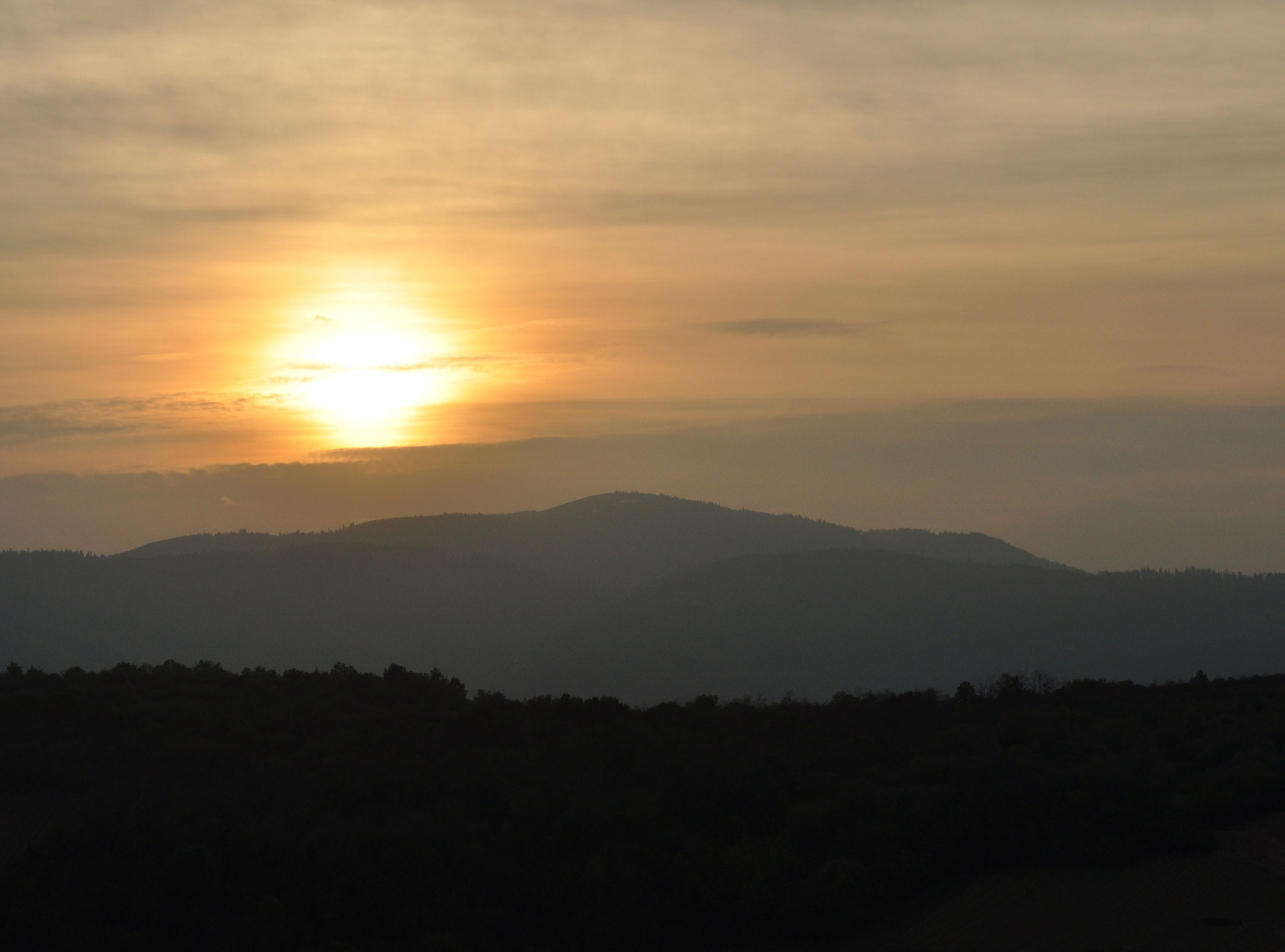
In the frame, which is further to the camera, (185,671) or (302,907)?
(185,671)

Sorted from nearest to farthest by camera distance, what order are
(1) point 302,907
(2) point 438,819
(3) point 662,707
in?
(1) point 302,907, (2) point 438,819, (3) point 662,707

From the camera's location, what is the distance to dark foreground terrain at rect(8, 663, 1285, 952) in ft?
113

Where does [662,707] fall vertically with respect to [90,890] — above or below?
above

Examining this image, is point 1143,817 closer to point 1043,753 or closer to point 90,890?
point 1043,753

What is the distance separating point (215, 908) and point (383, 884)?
15.0 feet

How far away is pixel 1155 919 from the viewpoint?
3247 cm

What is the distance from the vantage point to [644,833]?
38344 mm

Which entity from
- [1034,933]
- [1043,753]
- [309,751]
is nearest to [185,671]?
[309,751]

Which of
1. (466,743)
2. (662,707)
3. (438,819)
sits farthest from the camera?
(662,707)

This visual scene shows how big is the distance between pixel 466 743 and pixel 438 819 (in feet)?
28.1

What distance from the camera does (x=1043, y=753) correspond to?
145ft

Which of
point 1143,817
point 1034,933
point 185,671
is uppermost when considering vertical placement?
point 185,671

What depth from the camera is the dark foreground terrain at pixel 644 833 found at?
34.4 m

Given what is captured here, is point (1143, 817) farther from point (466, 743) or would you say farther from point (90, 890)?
point (90, 890)
